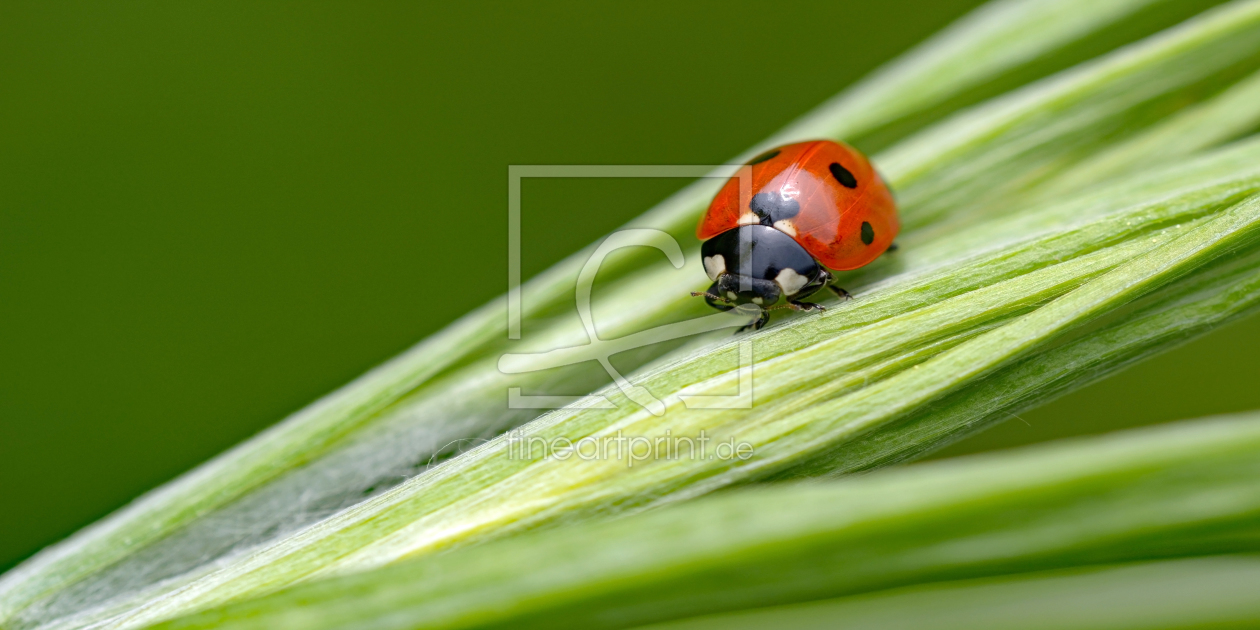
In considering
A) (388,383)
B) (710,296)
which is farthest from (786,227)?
(388,383)

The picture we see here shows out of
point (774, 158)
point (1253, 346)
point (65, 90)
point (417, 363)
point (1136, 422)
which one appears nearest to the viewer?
point (417, 363)

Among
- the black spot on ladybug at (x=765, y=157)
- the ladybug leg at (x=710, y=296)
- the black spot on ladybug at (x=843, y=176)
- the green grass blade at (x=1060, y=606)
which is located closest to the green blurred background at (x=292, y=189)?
the black spot on ladybug at (x=765, y=157)

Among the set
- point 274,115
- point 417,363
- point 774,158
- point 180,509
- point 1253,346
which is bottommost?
point 1253,346

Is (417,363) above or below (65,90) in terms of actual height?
below

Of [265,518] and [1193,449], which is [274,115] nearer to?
[265,518]

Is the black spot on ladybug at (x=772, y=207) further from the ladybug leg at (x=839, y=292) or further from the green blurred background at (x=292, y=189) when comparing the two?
the green blurred background at (x=292, y=189)

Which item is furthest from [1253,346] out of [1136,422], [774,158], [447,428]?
[447,428]

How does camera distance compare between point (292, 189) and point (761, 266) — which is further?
point (292, 189)

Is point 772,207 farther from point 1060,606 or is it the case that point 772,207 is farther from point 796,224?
point 1060,606
